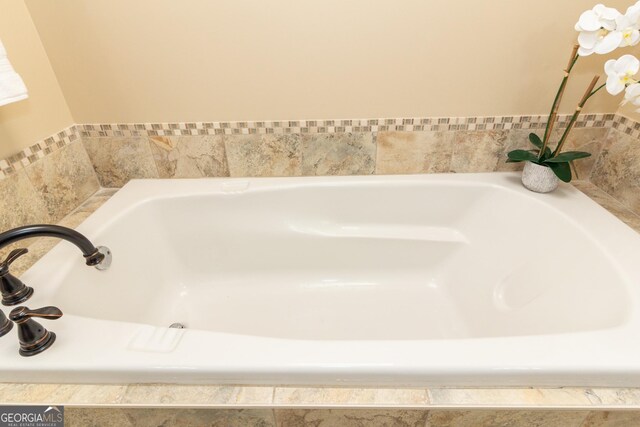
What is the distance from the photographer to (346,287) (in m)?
1.35

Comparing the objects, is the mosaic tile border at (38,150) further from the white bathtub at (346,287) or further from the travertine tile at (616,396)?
the travertine tile at (616,396)

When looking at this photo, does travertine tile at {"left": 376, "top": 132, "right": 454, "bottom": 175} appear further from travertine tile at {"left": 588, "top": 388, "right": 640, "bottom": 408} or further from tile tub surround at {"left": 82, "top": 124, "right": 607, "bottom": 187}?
travertine tile at {"left": 588, "top": 388, "right": 640, "bottom": 408}

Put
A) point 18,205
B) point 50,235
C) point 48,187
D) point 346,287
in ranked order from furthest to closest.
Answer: point 346,287 < point 48,187 < point 18,205 < point 50,235

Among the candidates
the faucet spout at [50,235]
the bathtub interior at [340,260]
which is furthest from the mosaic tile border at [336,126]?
the faucet spout at [50,235]

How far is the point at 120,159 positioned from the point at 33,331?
83cm

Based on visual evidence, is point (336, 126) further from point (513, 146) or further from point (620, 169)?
point (620, 169)

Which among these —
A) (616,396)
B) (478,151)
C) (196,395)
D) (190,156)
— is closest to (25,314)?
(196,395)

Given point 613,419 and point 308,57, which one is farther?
point 308,57

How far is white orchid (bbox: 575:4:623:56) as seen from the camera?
2.80 ft

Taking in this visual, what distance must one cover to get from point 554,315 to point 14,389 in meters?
1.33

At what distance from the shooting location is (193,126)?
1.24 meters

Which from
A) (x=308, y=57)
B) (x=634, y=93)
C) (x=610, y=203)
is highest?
(x=308, y=57)

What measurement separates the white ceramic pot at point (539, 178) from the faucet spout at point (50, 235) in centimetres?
139

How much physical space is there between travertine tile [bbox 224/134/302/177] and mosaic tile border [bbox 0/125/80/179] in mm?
580
